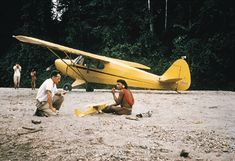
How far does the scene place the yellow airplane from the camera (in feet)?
64.0

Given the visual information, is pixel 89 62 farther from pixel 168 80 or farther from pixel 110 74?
pixel 168 80

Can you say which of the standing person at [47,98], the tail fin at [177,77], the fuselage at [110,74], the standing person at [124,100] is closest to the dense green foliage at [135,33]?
the tail fin at [177,77]

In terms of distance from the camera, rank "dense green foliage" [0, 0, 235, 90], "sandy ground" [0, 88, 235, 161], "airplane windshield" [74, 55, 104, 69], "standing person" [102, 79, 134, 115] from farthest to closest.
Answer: "dense green foliage" [0, 0, 235, 90]
"airplane windshield" [74, 55, 104, 69]
"standing person" [102, 79, 134, 115]
"sandy ground" [0, 88, 235, 161]

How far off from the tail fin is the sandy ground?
701 cm

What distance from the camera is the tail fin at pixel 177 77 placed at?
19391 mm

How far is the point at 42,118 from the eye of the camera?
10953mm

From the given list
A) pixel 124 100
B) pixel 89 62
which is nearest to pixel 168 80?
pixel 89 62

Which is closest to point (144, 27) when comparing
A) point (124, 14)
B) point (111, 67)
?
point (124, 14)

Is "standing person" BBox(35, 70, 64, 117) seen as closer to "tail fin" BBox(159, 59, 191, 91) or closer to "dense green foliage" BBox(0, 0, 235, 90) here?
"tail fin" BBox(159, 59, 191, 91)

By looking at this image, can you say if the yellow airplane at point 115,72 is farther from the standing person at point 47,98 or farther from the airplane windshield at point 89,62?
the standing person at point 47,98

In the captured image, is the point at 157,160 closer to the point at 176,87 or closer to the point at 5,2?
the point at 176,87

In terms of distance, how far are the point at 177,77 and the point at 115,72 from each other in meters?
3.42

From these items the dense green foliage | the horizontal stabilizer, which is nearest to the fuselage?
the horizontal stabilizer

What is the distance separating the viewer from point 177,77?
19500 millimetres
